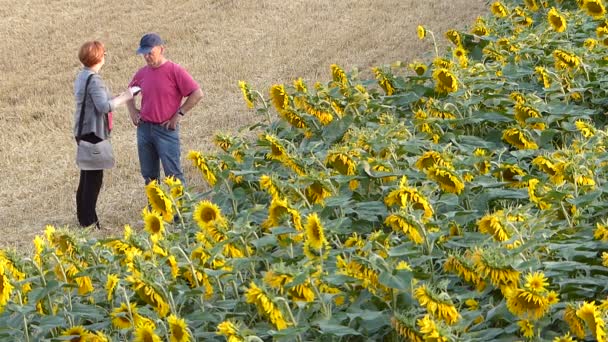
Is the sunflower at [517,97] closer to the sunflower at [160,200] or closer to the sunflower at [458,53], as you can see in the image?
the sunflower at [458,53]

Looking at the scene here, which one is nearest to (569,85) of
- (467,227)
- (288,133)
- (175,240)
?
(288,133)

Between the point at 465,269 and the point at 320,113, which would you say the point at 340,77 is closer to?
the point at 320,113

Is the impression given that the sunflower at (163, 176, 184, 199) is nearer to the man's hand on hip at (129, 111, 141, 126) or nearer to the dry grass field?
the man's hand on hip at (129, 111, 141, 126)

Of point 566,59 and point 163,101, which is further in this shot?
point 163,101

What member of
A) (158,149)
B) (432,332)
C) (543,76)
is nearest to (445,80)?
(543,76)

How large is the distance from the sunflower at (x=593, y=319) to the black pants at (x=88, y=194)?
4.59 metres

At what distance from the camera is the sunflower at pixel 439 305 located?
2.65 meters

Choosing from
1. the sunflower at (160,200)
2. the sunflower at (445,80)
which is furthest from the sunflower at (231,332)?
the sunflower at (445,80)

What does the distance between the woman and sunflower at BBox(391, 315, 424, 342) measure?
4012 millimetres

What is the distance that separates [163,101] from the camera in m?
6.50

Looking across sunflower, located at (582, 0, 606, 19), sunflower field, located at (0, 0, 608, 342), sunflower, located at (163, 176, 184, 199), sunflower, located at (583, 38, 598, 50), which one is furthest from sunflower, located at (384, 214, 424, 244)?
sunflower, located at (582, 0, 606, 19)

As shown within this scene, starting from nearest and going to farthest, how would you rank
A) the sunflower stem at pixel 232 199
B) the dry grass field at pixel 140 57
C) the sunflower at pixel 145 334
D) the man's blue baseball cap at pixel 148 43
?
1. the sunflower at pixel 145 334
2. the sunflower stem at pixel 232 199
3. the man's blue baseball cap at pixel 148 43
4. the dry grass field at pixel 140 57

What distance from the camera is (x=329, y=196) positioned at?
12.2ft

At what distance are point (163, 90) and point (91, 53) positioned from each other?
1.56 ft
